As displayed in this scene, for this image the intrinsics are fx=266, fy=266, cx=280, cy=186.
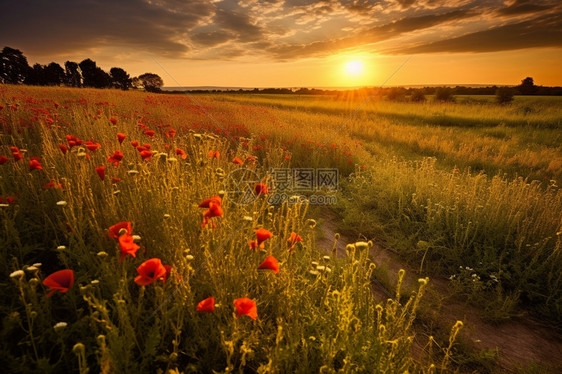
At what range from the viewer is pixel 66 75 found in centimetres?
5619

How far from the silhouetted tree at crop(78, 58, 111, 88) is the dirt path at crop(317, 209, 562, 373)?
2695 inches

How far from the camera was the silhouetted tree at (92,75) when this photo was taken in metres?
55.9

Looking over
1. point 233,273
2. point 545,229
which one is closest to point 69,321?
point 233,273

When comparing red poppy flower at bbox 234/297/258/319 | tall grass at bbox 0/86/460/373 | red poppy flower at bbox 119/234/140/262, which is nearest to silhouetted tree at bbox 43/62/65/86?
tall grass at bbox 0/86/460/373

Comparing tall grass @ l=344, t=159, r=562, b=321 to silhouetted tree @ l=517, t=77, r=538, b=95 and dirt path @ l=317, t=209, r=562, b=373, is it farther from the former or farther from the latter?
silhouetted tree @ l=517, t=77, r=538, b=95

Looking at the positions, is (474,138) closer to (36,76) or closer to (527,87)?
(527,87)

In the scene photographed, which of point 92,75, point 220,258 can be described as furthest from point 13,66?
point 220,258

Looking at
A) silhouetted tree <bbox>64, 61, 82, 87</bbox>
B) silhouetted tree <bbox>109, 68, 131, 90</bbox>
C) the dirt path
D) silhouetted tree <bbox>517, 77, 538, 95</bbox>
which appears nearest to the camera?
the dirt path

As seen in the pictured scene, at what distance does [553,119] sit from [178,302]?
21.2 metres

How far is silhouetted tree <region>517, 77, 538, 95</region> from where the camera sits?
38787mm

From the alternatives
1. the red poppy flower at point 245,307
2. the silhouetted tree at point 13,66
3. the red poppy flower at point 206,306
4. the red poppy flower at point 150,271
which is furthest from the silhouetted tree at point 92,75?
the red poppy flower at point 245,307

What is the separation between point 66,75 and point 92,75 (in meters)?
5.31

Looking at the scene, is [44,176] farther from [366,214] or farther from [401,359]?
[366,214]

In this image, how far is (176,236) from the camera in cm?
204
